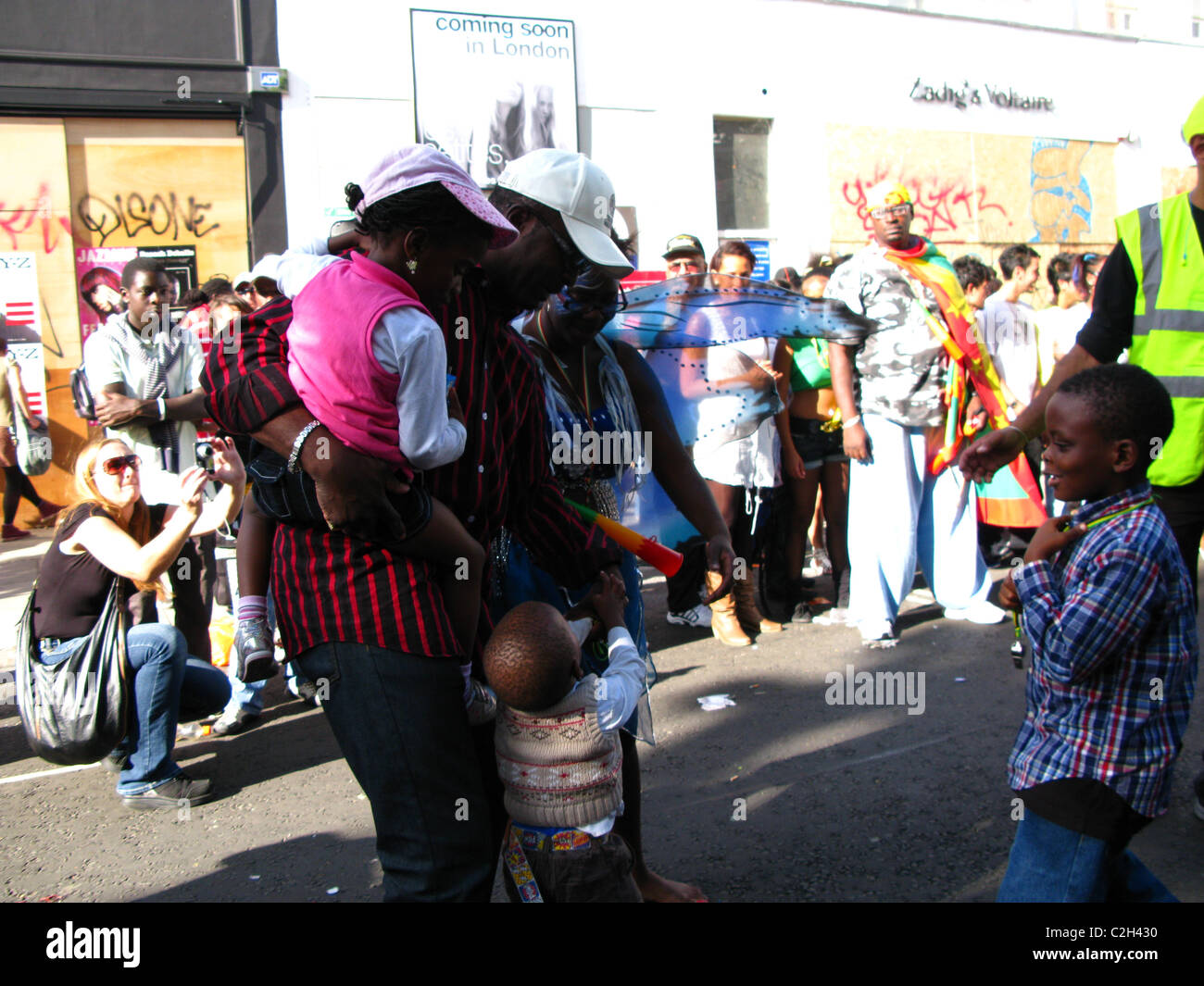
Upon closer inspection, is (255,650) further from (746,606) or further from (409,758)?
(746,606)

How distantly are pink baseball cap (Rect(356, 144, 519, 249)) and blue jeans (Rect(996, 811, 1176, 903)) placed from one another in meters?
1.75

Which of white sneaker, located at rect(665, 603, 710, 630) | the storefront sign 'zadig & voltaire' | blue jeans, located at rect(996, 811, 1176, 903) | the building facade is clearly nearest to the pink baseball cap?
blue jeans, located at rect(996, 811, 1176, 903)

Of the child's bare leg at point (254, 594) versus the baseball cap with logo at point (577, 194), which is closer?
the child's bare leg at point (254, 594)

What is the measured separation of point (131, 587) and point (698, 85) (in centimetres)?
1061

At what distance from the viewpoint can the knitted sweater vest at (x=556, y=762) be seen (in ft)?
7.31

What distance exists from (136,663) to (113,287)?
6989 mm

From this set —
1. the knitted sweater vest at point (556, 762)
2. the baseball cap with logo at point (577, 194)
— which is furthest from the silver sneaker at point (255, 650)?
the baseball cap with logo at point (577, 194)

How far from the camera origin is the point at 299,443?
5.80 ft

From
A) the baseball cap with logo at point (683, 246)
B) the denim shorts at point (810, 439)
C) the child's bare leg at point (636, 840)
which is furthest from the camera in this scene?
the baseball cap with logo at point (683, 246)

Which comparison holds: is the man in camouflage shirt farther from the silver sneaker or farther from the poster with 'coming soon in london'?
the poster with 'coming soon in london'

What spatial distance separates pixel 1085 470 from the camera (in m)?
2.38

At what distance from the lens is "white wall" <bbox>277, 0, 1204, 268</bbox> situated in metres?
11.0

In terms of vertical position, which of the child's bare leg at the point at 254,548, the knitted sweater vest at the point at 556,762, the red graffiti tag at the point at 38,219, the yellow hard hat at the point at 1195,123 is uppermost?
the red graffiti tag at the point at 38,219

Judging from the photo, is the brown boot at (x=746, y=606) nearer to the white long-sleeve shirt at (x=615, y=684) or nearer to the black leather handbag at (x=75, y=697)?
the black leather handbag at (x=75, y=697)
